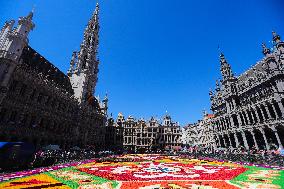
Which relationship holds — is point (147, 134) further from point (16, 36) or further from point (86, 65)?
point (16, 36)

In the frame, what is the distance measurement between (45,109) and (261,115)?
1686 inches

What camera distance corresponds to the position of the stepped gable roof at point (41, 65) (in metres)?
34.0

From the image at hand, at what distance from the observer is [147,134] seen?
74875 mm

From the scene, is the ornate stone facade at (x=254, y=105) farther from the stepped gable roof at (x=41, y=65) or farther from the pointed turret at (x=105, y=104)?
the pointed turret at (x=105, y=104)

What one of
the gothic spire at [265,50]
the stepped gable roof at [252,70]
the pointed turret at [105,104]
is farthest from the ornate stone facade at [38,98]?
the gothic spire at [265,50]

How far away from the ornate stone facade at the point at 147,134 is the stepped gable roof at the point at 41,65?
3138 cm

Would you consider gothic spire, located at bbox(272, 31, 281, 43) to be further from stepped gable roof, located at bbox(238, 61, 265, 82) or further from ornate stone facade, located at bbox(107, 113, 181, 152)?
ornate stone facade, located at bbox(107, 113, 181, 152)

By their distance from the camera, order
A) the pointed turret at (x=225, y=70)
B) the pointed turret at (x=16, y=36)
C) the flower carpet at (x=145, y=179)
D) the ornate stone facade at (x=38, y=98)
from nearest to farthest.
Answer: the flower carpet at (x=145, y=179) → the ornate stone facade at (x=38, y=98) → the pointed turret at (x=16, y=36) → the pointed turret at (x=225, y=70)

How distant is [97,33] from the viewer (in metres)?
67.3

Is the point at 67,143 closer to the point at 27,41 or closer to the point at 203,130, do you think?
the point at 27,41

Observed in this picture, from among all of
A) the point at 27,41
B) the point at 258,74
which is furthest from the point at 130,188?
the point at 258,74

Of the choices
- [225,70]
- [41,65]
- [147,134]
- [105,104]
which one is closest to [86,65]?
[41,65]

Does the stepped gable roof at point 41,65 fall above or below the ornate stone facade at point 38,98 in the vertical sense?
above

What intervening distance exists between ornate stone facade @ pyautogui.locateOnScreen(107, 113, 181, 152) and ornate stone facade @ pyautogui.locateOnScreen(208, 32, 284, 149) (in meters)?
28.0
